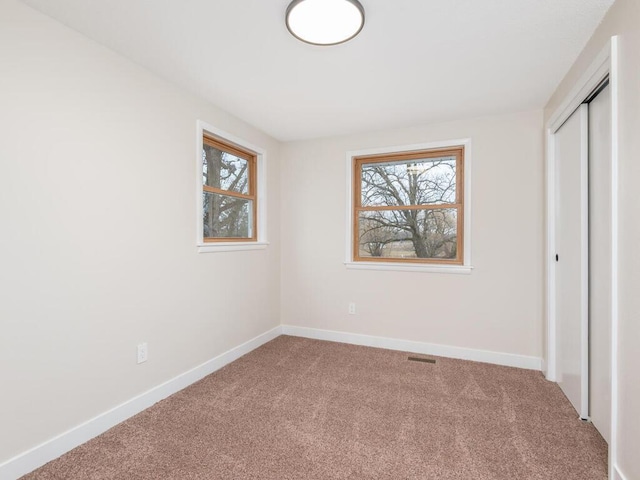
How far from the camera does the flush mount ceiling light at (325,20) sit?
1.54 meters

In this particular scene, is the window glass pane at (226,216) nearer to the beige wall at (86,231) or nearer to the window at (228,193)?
the window at (228,193)

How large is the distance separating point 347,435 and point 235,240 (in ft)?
6.61

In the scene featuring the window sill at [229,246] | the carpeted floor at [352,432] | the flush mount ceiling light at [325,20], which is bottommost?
the carpeted floor at [352,432]

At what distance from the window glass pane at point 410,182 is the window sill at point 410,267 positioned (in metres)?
0.65

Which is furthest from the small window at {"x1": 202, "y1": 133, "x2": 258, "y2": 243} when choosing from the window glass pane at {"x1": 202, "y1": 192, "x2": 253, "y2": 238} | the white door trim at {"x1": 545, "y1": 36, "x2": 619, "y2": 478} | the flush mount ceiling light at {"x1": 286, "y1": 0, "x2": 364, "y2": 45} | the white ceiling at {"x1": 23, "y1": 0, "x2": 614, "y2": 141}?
the white door trim at {"x1": 545, "y1": 36, "x2": 619, "y2": 478}

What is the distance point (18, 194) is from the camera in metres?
1.55

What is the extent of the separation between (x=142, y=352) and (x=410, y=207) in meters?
2.68

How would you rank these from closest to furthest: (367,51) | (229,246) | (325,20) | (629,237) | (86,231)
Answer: (629,237) < (325,20) < (86,231) < (367,51) < (229,246)

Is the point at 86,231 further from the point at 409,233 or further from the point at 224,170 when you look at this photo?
the point at 409,233

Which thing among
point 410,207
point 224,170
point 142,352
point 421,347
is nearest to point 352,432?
point 142,352

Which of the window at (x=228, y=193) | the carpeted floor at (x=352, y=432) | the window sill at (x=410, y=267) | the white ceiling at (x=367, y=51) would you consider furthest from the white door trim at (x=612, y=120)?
the window at (x=228, y=193)

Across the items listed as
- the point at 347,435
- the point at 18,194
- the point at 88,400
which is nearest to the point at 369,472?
the point at 347,435

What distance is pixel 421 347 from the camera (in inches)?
129

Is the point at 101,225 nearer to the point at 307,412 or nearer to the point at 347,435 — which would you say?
the point at 307,412
